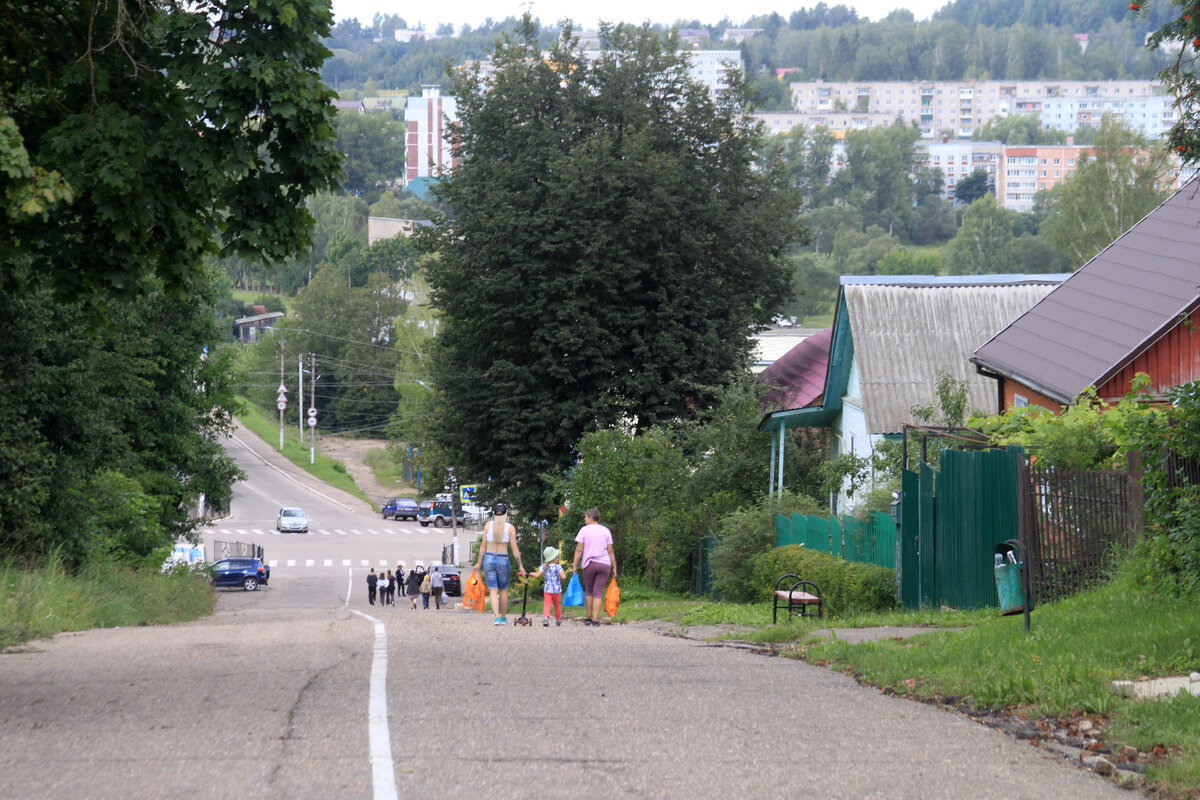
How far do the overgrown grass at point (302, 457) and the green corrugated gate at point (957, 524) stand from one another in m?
71.8

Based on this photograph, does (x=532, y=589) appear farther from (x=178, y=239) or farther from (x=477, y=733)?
(x=477, y=733)

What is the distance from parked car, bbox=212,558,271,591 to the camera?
49.3 meters

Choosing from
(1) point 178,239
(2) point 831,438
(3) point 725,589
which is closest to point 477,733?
(1) point 178,239

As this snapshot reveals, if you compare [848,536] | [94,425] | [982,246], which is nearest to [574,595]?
[848,536]

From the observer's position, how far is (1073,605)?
40.3ft

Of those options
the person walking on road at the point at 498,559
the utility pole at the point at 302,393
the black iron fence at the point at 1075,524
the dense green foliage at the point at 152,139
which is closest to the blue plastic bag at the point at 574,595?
the person walking on road at the point at 498,559

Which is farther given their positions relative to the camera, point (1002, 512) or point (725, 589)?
point (725, 589)

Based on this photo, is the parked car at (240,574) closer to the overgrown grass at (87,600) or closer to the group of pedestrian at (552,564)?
the overgrown grass at (87,600)

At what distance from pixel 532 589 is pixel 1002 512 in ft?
69.8

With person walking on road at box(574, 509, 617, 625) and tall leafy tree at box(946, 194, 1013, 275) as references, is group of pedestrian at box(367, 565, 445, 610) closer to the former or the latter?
person walking on road at box(574, 509, 617, 625)

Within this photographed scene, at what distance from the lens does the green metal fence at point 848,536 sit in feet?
58.8

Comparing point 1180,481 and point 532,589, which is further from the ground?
point 1180,481

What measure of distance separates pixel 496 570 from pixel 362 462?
9045 centimetres

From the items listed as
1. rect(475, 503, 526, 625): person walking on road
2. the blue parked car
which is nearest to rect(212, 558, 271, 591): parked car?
the blue parked car
